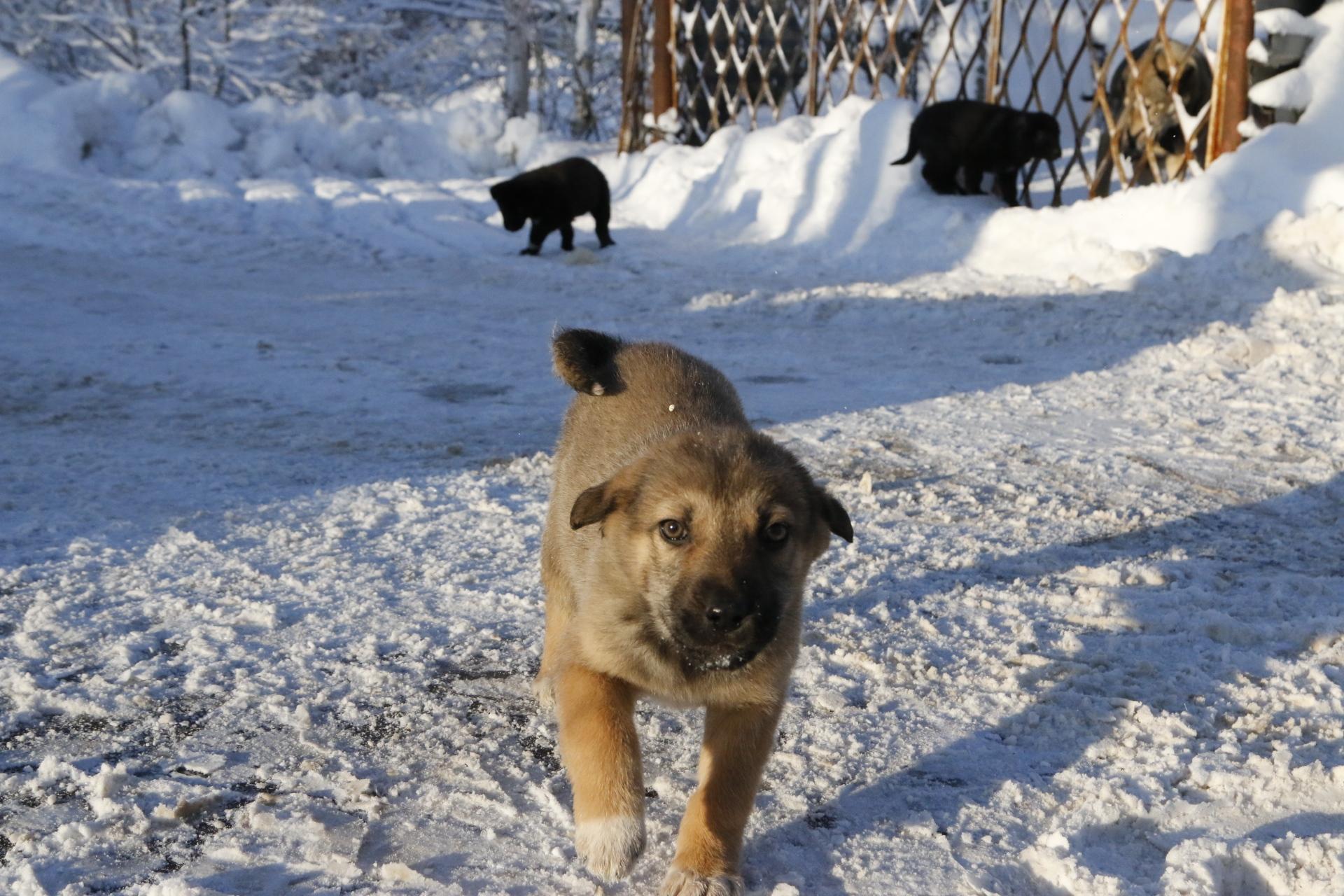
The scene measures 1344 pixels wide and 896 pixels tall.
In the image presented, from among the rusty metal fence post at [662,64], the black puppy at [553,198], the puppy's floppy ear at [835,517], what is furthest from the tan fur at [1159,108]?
the puppy's floppy ear at [835,517]

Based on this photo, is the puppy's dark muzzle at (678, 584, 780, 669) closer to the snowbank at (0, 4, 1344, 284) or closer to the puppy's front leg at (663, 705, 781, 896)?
the puppy's front leg at (663, 705, 781, 896)

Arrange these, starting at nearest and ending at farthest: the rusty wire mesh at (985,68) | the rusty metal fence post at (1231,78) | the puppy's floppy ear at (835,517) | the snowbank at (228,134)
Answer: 1. the puppy's floppy ear at (835,517)
2. the rusty metal fence post at (1231,78)
3. the rusty wire mesh at (985,68)
4. the snowbank at (228,134)

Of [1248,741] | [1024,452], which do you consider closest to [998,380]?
[1024,452]

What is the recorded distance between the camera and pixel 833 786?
2543 mm

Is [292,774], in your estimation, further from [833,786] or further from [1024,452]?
[1024,452]

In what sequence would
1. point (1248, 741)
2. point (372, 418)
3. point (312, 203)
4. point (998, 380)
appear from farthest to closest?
point (312, 203), point (998, 380), point (372, 418), point (1248, 741)

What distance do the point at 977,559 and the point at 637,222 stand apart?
9226 mm

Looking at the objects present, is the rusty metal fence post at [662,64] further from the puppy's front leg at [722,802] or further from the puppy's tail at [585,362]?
the puppy's front leg at [722,802]

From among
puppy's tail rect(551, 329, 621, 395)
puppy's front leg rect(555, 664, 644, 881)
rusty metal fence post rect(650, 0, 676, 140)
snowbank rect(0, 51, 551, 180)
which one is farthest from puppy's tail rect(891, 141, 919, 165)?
puppy's front leg rect(555, 664, 644, 881)

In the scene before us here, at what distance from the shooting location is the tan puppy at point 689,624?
225 centimetres

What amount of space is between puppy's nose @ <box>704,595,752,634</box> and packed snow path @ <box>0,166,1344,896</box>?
1.38 ft

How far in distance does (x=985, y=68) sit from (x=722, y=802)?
13.5 meters

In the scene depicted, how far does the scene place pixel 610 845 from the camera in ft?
7.18

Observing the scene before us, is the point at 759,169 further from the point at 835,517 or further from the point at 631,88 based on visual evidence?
the point at 835,517
